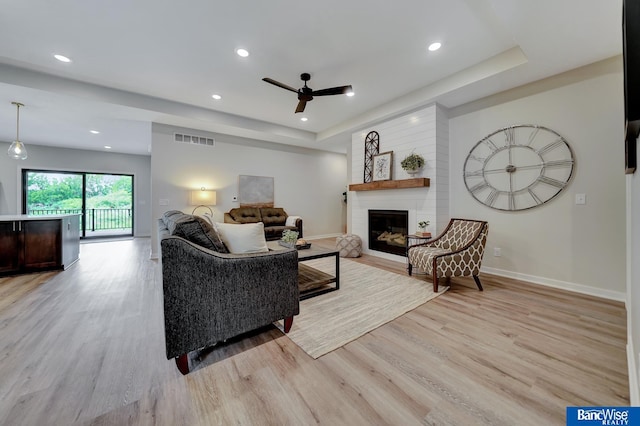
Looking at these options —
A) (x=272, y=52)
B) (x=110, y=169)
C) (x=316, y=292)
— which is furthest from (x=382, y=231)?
(x=110, y=169)

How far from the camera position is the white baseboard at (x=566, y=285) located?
265 cm

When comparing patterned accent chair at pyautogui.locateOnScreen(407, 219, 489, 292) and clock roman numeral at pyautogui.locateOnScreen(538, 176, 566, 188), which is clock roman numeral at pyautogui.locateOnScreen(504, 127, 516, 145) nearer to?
clock roman numeral at pyautogui.locateOnScreen(538, 176, 566, 188)

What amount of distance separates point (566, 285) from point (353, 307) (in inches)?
109

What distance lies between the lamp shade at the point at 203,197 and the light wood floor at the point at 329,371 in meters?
2.86

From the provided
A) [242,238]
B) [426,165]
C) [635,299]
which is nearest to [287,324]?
[242,238]

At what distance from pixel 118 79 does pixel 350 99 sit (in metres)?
3.62

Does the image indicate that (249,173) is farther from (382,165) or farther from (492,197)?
(492,197)

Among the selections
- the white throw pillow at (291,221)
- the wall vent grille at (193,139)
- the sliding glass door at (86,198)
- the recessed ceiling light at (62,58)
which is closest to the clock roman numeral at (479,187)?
the white throw pillow at (291,221)

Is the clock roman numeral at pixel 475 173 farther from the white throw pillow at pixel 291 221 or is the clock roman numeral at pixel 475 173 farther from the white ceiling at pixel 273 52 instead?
the white throw pillow at pixel 291 221

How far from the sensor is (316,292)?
9.05ft

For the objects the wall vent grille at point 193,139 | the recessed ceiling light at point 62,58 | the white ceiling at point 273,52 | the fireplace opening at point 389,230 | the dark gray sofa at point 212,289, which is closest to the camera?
the dark gray sofa at point 212,289

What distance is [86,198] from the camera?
24.5 ft

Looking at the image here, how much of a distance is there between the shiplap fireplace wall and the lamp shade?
3.36 metres

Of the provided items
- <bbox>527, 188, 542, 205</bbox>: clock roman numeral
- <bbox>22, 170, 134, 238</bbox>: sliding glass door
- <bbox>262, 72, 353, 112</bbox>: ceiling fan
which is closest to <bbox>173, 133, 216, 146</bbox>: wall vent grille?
<bbox>262, 72, 353, 112</bbox>: ceiling fan
